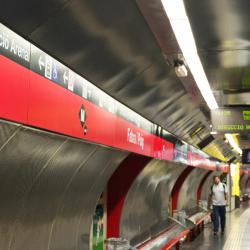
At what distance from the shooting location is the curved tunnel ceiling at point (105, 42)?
3.09 m

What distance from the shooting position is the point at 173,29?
3.99 meters

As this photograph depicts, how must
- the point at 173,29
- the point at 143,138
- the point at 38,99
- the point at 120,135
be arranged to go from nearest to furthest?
the point at 38,99 → the point at 173,29 → the point at 120,135 → the point at 143,138

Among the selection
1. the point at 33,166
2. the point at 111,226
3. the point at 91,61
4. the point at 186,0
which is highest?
the point at 186,0

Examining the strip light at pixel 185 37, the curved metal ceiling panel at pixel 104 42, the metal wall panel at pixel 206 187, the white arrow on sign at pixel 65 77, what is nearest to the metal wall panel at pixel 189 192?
the metal wall panel at pixel 206 187

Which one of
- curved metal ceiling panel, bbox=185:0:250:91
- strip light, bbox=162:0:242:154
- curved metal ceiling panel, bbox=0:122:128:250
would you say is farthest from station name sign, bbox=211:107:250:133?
Answer: curved metal ceiling panel, bbox=0:122:128:250

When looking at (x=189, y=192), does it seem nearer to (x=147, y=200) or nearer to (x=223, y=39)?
(x=147, y=200)

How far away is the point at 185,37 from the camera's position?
4.26m

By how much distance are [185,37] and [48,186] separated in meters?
1.68

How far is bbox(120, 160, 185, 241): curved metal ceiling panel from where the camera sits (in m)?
7.76

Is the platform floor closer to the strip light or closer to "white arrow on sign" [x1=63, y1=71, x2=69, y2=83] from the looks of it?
the strip light

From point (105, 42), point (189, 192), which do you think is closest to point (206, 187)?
point (189, 192)

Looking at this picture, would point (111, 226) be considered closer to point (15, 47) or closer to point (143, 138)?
point (143, 138)

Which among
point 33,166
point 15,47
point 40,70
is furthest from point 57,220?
point 15,47

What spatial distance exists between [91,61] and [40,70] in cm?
83
